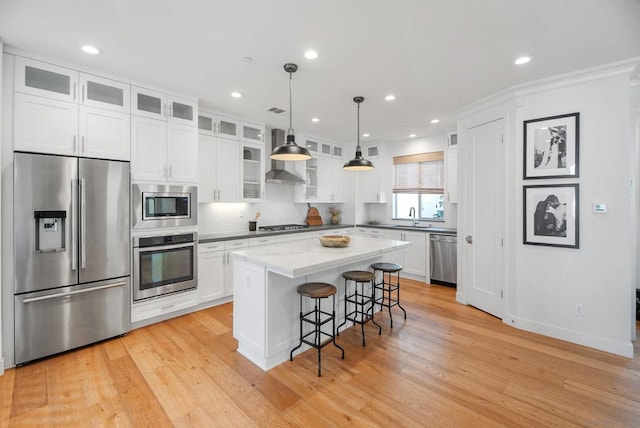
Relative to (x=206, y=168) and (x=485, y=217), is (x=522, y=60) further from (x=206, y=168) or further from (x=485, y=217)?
(x=206, y=168)

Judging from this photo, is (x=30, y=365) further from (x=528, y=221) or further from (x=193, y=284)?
(x=528, y=221)

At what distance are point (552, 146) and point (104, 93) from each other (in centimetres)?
488

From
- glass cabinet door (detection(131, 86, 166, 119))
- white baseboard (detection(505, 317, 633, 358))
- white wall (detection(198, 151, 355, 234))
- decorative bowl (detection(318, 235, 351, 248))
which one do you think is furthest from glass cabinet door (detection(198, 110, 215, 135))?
white baseboard (detection(505, 317, 633, 358))

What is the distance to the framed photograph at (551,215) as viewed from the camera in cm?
302

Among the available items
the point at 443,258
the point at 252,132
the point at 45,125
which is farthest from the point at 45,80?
the point at 443,258

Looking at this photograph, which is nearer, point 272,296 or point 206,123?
point 272,296

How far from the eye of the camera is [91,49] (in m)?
2.54

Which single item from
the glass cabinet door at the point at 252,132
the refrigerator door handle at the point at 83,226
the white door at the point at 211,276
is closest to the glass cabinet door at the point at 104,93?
the refrigerator door handle at the point at 83,226

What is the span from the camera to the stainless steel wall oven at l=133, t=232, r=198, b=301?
325 centimetres

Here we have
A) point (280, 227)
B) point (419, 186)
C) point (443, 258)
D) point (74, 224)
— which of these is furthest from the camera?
point (419, 186)

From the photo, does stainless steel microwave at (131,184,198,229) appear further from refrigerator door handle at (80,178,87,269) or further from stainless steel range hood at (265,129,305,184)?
stainless steel range hood at (265,129,305,184)

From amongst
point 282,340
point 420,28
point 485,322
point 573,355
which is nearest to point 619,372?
point 573,355

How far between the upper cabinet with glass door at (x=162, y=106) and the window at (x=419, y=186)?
425 centimetres

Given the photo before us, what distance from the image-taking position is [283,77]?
122 inches
